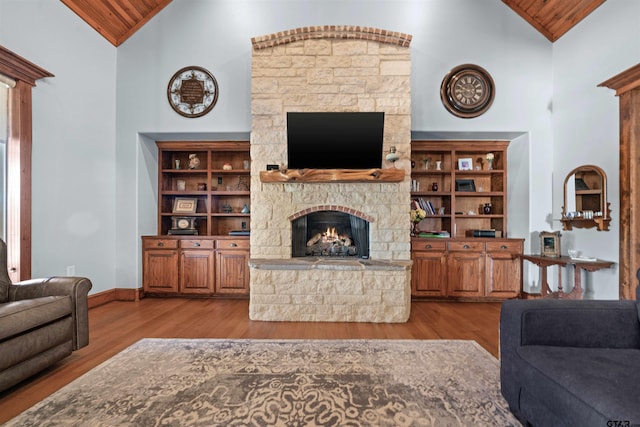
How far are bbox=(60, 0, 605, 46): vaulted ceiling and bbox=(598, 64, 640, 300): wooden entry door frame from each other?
117 centimetres

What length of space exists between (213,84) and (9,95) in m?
2.03

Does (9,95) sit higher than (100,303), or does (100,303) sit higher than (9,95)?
(9,95)

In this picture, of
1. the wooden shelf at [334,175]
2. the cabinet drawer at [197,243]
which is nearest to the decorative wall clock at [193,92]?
the wooden shelf at [334,175]

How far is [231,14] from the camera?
3.95m

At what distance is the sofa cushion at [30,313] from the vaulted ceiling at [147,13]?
11.1 ft

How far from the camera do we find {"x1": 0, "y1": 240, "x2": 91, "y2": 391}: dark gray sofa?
69.9 inches

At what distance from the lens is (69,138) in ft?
11.1

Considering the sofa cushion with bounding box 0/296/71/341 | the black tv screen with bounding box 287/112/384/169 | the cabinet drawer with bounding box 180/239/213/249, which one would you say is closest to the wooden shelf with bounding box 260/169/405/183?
the black tv screen with bounding box 287/112/384/169

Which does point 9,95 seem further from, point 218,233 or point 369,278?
point 369,278

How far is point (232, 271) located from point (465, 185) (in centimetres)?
359

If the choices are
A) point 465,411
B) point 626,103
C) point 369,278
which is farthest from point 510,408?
point 626,103

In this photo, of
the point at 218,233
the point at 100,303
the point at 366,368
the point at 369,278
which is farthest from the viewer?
the point at 218,233

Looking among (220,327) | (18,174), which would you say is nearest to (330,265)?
(220,327)

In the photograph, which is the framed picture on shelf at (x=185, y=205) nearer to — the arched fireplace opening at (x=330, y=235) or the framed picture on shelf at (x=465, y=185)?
the arched fireplace opening at (x=330, y=235)
